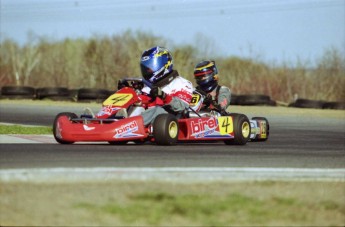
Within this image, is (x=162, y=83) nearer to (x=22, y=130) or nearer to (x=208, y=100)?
(x=208, y=100)

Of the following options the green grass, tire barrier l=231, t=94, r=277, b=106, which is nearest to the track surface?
the green grass

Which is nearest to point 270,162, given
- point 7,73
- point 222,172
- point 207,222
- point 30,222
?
point 222,172

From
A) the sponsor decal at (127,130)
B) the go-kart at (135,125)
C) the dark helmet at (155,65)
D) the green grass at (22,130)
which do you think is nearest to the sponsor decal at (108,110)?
the go-kart at (135,125)

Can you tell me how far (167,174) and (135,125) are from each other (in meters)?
3.80

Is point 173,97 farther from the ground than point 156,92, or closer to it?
closer to it

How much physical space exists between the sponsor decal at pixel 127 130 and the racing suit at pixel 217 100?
1.97 metres

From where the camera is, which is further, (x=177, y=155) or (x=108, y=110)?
(x=108, y=110)

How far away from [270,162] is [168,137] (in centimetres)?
225

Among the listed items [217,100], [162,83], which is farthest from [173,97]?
[217,100]

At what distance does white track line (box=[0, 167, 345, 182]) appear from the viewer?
7.62 metres

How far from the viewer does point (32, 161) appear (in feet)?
29.3

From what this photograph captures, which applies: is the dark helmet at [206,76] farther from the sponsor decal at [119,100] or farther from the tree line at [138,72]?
the tree line at [138,72]

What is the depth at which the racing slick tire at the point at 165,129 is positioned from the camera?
38.3ft

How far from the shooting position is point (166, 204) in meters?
6.89
